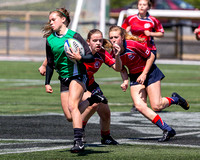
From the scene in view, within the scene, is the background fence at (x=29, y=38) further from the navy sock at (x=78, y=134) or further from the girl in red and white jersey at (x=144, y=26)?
the navy sock at (x=78, y=134)

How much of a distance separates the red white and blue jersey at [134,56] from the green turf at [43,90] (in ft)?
10.2

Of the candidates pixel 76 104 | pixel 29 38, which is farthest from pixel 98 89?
pixel 29 38

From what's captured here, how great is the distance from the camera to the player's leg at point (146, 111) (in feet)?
28.2

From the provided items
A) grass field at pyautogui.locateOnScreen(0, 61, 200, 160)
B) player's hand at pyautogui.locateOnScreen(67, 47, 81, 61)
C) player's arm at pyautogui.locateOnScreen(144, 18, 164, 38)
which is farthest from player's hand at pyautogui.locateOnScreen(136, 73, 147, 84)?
player's arm at pyautogui.locateOnScreen(144, 18, 164, 38)

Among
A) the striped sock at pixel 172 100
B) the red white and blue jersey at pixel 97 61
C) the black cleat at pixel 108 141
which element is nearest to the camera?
the black cleat at pixel 108 141

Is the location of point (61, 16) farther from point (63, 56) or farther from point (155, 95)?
point (155, 95)

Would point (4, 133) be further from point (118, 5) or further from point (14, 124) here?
point (118, 5)

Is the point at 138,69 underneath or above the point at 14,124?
above

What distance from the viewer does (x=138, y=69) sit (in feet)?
30.2

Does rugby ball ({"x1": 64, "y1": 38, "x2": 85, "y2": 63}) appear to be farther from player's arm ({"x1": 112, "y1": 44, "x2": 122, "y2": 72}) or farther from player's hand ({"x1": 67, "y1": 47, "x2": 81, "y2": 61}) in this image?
player's arm ({"x1": 112, "y1": 44, "x2": 122, "y2": 72})

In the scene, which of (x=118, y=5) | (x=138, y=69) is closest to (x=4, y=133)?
(x=138, y=69)

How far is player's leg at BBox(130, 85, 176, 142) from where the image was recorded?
8.61 m

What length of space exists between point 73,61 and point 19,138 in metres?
1.58

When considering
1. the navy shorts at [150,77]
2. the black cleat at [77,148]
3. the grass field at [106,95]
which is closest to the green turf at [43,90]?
the grass field at [106,95]
